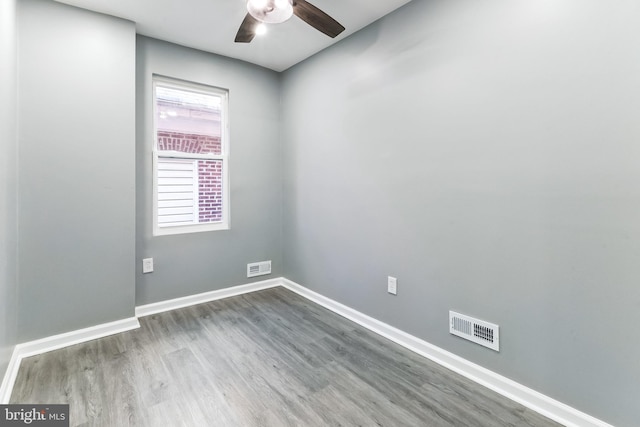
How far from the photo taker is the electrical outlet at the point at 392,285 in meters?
2.54

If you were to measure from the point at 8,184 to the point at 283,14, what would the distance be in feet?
6.96

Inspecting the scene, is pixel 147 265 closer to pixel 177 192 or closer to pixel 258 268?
pixel 177 192

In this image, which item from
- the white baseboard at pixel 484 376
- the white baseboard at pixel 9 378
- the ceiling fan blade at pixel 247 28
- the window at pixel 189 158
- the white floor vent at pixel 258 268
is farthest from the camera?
the white floor vent at pixel 258 268

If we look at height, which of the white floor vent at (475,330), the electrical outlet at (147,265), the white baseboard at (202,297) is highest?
the electrical outlet at (147,265)

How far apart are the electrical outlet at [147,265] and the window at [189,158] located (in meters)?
0.29

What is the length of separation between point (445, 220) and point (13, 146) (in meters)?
3.11

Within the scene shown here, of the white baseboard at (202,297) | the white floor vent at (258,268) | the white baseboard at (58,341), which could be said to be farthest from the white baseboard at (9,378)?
the white floor vent at (258,268)

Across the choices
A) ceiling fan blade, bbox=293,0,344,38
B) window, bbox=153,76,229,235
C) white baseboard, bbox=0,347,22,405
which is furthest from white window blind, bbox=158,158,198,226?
ceiling fan blade, bbox=293,0,344,38

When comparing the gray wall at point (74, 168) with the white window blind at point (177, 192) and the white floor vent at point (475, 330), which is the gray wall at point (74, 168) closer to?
the white window blind at point (177, 192)

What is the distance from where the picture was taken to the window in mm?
3131

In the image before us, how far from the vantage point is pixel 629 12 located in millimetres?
1430

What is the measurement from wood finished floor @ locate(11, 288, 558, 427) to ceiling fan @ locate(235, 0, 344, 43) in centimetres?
238

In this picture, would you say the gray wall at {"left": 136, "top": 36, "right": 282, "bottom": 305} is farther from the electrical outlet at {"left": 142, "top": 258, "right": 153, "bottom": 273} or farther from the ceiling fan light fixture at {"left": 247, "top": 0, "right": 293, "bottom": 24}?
the ceiling fan light fixture at {"left": 247, "top": 0, "right": 293, "bottom": 24}

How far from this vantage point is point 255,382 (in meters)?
1.99
